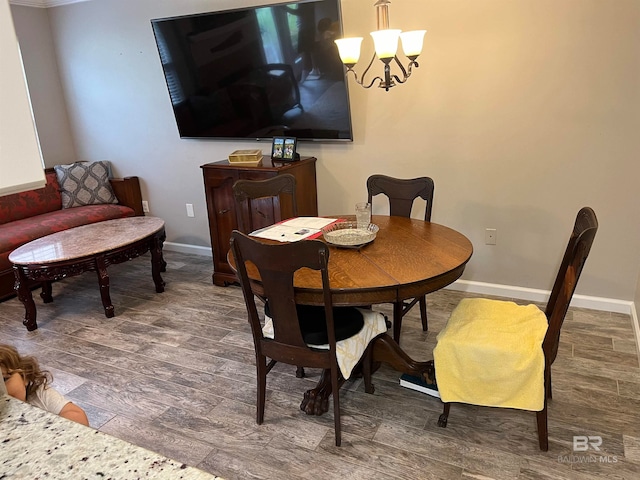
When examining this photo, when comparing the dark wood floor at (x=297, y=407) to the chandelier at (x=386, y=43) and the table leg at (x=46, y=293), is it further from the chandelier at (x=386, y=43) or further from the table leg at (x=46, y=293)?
the chandelier at (x=386, y=43)

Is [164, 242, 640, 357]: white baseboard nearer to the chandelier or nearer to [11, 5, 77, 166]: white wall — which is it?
the chandelier

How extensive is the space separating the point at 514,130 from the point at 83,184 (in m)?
3.82

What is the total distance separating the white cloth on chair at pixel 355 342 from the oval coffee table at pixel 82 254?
169 centimetres

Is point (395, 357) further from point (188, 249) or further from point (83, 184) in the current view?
point (83, 184)

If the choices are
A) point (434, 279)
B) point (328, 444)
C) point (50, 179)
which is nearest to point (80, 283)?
point (50, 179)

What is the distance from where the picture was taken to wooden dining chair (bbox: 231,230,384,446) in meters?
1.77

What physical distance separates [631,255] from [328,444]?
2.30 meters

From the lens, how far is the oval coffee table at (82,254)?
3148mm

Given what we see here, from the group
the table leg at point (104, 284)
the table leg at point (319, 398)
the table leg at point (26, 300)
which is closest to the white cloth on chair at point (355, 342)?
the table leg at point (319, 398)

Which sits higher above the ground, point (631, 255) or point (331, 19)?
point (331, 19)

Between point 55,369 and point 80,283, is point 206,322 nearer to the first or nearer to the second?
point 55,369

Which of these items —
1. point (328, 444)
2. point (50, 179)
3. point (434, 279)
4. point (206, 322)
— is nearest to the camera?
point (434, 279)

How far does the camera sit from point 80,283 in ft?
13.3

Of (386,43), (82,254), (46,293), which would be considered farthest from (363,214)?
(46,293)
